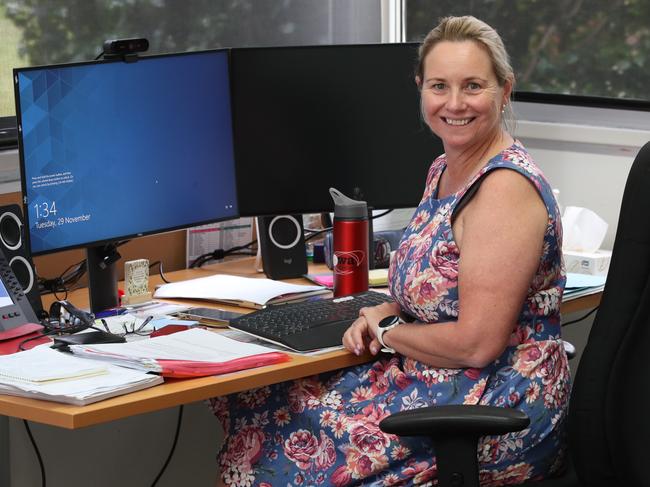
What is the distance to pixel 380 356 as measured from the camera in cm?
211

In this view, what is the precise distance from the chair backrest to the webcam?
104 cm

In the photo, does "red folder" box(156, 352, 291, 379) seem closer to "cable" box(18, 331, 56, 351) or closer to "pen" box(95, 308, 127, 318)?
"cable" box(18, 331, 56, 351)

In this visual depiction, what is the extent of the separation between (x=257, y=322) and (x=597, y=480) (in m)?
0.71

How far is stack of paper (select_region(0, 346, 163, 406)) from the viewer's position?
66.6 inches

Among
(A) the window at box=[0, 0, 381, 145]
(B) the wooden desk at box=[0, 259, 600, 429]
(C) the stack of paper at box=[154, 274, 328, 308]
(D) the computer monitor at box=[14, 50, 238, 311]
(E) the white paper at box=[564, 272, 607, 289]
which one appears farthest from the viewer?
(A) the window at box=[0, 0, 381, 145]

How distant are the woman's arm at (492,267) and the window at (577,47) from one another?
1.34 meters

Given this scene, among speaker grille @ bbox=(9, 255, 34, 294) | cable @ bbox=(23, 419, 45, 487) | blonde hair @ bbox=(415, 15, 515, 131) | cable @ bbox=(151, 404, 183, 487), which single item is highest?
blonde hair @ bbox=(415, 15, 515, 131)

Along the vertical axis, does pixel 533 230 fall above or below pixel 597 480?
above

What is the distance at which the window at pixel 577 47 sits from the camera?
314 cm

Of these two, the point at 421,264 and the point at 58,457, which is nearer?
the point at 421,264

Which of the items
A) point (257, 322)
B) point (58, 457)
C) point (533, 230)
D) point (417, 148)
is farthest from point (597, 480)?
point (58, 457)

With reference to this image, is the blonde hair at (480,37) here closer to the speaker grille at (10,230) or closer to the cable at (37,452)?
the speaker grille at (10,230)

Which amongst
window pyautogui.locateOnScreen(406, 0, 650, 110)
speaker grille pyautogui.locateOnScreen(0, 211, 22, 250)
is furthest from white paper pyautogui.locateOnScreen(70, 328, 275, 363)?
window pyautogui.locateOnScreen(406, 0, 650, 110)

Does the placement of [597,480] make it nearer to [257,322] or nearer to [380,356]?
[380,356]
